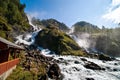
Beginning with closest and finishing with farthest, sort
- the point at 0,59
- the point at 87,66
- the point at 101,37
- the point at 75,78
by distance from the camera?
the point at 0,59
the point at 75,78
the point at 87,66
the point at 101,37

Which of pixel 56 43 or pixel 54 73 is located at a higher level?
pixel 56 43

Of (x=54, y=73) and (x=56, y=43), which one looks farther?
(x=56, y=43)

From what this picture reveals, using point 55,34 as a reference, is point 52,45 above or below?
below

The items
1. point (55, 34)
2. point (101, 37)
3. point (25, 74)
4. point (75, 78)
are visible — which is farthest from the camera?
point (101, 37)

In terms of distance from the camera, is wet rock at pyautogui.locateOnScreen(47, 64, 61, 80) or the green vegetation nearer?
wet rock at pyautogui.locateOnScreen(47, 64, 61, 80)

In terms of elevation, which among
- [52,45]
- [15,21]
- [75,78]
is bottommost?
[75,78]

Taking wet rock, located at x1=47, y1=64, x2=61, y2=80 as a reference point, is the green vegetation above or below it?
above

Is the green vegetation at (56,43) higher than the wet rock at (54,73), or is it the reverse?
the green vegetation at (56,43)

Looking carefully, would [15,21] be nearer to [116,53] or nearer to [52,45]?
[52,45]

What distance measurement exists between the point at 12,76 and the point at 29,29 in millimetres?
91494

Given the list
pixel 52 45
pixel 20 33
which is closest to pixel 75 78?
pixel 52 45

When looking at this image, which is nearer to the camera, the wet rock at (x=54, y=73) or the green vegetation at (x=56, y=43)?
the wet rock at (x=54, y=73)

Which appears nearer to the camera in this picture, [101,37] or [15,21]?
[15,21]

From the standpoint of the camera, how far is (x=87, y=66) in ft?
189
